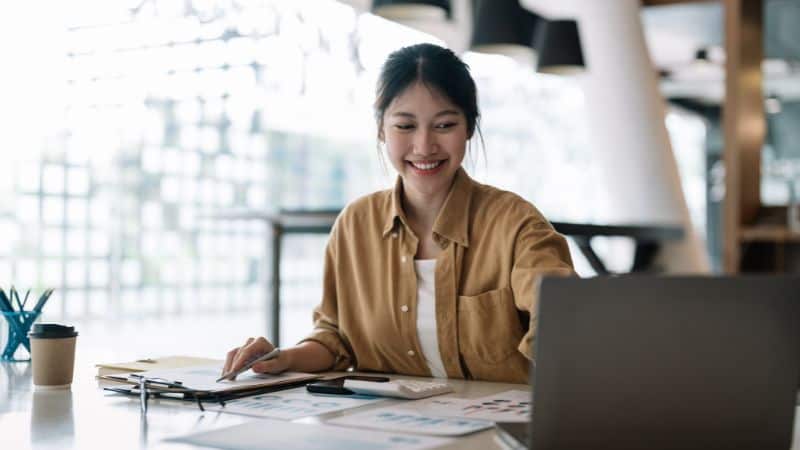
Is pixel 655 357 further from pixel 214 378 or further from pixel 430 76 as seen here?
pixel 430 76

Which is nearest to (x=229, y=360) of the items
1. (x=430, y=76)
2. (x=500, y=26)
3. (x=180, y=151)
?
(x=430, y=76)

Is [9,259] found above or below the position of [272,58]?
below

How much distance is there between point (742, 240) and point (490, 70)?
3.09m

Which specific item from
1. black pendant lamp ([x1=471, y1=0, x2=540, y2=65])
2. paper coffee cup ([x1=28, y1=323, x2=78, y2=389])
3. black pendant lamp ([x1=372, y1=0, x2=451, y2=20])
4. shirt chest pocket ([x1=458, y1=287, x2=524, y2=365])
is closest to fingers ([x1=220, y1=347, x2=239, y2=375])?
paper coffee cup ([x1=28, y1=323, x2=78, y2=389])

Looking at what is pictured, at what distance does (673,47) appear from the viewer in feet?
32.2

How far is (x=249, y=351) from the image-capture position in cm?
167

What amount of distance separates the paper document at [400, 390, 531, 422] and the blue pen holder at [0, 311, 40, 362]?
3.07 ft

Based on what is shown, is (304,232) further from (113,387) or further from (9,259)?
(113,387)

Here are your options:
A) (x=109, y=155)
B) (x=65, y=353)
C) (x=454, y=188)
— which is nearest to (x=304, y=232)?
(x=109, y=155)

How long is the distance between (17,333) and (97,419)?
28.6 inches

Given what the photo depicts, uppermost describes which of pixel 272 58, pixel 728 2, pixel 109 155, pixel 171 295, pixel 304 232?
pixel 728 2

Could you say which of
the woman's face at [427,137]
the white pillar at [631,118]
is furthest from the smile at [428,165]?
the white pillar at [631,118]

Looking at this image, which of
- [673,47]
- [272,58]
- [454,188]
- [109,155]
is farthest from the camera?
[673,47]

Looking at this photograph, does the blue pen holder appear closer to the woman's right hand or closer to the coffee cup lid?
the coffee cup lid
